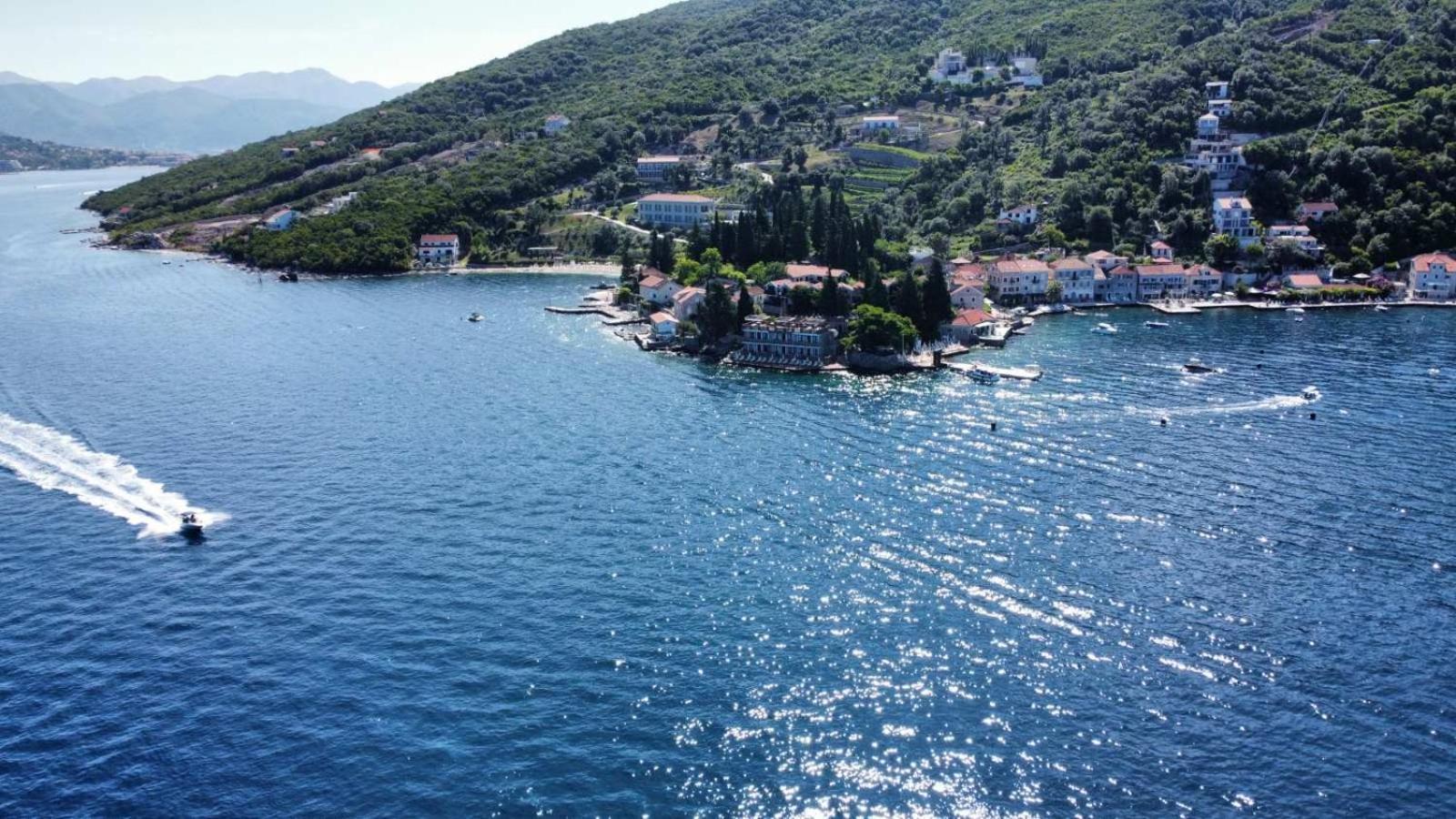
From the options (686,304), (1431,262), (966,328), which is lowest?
(966,328)

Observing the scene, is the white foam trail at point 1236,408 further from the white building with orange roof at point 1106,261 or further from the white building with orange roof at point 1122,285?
the white building with orange roof at point 1106,261

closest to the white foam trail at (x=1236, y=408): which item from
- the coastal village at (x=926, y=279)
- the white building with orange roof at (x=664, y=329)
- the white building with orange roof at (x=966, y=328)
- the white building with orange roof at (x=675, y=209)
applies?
the coastal village at (x=926, y=279)


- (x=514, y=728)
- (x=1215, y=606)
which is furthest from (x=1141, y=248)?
(x=514, y=728)

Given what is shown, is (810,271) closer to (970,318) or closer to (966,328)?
(970,318)

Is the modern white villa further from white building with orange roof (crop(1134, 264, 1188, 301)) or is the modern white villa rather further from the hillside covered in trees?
white building with orange roof (crop(1134, 264, 1188, 301))

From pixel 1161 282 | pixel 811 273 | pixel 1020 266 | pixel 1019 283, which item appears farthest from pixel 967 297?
pixel 1161 282

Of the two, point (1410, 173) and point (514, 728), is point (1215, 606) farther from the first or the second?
point (1410, 173)
